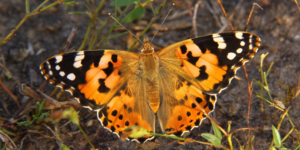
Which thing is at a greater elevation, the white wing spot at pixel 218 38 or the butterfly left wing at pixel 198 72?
the white wing spot at pixel 218 38

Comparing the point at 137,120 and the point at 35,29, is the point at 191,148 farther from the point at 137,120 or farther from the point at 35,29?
the point at 35,29

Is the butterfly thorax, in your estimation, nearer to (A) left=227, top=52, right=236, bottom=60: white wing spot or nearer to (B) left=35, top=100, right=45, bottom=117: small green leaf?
(A) left=227, top=52, right=236, bottom=60: white wing spot

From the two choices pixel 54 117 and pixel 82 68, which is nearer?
pixel 54 117

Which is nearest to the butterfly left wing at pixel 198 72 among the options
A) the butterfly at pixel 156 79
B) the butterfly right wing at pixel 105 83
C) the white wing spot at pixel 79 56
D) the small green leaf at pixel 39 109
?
the butterfly at pixel 156 79

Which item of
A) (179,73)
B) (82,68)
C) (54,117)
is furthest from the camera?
(179,73)

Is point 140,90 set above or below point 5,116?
above

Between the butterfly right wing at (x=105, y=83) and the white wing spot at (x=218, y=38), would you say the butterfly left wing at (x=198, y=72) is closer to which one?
the white wing spot at (x=218, y=38)

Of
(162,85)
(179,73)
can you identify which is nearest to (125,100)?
(162,85)

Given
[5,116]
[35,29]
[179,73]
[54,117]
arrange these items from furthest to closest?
[35,29]
[5,116]
[179,73]
[54,117]

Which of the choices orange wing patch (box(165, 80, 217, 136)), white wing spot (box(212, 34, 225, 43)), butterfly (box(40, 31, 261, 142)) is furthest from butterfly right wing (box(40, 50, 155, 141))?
white wing spot (box(212, 34, 225, 43))
